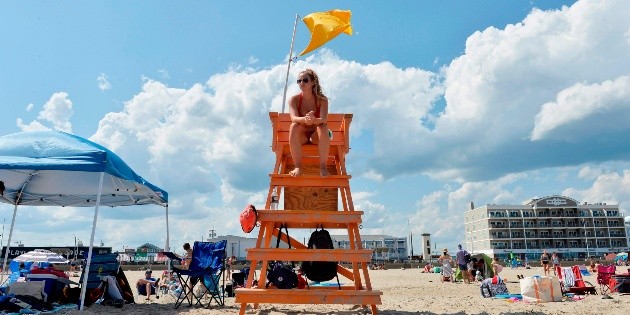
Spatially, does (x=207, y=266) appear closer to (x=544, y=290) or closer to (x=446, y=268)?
(x=544, y=290)

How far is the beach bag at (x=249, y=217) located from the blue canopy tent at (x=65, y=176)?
11.0 feet

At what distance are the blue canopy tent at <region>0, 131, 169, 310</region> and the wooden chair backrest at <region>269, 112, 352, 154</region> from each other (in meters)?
3.06

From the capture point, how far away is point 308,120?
4887mm

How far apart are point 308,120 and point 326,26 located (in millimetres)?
3273

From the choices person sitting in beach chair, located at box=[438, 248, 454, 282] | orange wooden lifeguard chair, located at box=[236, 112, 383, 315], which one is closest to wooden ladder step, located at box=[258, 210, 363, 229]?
orange wooden lifeguard chair, located at box=[236, 112, 383, 315]

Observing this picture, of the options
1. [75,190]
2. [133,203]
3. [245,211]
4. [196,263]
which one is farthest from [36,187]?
[245,211]

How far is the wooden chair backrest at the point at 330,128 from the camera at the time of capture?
5.45 metres

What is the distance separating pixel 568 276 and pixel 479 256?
288 inches

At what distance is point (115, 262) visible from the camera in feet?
26.1

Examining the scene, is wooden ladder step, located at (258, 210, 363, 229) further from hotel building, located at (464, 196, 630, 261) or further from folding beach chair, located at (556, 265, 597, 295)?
hotel building, located at (464, 196, 630, 261)

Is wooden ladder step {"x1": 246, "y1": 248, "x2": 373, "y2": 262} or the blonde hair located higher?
the blonde hair

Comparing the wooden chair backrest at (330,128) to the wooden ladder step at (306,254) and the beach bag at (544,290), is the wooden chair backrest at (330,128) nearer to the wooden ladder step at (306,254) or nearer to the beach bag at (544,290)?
the wooden ladder step at (306,254)

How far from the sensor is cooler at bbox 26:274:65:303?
7.54 metres

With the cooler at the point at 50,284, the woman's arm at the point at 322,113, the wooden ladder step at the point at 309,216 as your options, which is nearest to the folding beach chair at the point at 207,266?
the cooler at the point at 50,284
